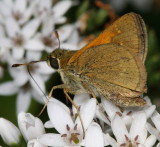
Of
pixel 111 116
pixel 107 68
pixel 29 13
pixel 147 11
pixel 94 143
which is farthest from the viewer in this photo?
pixel 147 11

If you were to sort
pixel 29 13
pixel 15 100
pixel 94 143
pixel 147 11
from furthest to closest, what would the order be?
pixel 147 11
pixel 15 100
pixel 29 13
pixel 94 143

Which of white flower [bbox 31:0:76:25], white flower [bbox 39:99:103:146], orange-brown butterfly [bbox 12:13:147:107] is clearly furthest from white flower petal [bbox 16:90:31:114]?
white flower [bbox 39:99:103:146]

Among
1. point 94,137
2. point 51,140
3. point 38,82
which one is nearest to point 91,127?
point 94,137

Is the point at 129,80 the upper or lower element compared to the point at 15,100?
upper

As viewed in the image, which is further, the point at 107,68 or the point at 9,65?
the point at 9,65

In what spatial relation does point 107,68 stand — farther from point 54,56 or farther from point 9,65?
point 9,65

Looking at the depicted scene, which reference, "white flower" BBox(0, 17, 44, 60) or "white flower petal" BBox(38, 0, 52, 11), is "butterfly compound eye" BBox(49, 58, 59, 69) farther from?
"white flower petal" BBox(38, 0, 52, 11)

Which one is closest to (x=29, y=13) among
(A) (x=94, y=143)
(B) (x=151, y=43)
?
(B) (x=151, y=43)
